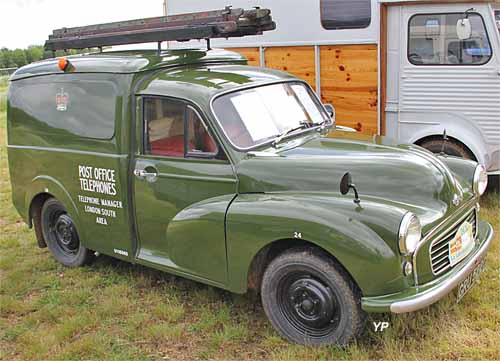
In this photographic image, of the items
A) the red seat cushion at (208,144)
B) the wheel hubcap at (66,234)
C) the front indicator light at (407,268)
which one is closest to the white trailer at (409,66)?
the red seat cushion at (208,144)

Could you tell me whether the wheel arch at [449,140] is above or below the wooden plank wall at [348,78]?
below

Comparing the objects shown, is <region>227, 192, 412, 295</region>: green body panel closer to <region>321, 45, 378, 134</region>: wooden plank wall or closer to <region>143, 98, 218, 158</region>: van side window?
<region>143, 98, 218, 158</region>: van side window

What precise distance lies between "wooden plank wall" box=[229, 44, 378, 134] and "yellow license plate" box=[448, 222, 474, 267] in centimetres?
279

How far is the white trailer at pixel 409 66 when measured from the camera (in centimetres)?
617

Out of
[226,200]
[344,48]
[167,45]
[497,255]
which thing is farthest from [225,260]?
[167,45]

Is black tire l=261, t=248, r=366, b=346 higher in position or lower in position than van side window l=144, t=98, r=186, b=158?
lower

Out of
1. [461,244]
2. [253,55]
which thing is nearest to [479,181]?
[461,244]

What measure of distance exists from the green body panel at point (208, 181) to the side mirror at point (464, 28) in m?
2.17

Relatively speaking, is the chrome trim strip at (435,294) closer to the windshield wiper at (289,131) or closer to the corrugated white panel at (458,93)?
the windshield wiper at (289,131)

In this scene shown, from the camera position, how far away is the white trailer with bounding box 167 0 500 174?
20.2 ft

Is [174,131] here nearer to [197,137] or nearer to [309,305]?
[197,137]

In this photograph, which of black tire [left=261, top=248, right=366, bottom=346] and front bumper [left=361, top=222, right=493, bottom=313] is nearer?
front bumper [left=361, top=222, right=493, bottom=313]

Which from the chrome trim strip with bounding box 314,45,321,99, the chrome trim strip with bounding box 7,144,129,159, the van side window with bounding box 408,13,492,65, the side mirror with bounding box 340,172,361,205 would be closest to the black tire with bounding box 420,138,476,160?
the van side window with bounding box 408,13,492,65

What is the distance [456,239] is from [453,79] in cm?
306
